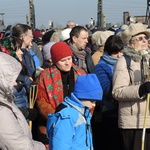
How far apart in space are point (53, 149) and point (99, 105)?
2.10m

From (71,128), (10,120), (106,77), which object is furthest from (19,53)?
(10,120)

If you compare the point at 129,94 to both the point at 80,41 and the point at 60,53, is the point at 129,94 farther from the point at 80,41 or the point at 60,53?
the point at 80,41

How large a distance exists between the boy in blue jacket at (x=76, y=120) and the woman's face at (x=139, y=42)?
1187 millimetres

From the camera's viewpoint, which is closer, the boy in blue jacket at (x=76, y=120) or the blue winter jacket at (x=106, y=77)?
the boy in blue jacket at (x=76, y=120)

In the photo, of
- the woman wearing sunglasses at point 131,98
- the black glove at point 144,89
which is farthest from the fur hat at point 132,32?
the black glove at point 144,89

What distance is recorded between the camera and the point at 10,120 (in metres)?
2.79

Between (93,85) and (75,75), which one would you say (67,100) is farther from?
(75,75)

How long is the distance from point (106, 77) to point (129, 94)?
37.5 inches

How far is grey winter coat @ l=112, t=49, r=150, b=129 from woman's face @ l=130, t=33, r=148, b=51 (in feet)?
0.64

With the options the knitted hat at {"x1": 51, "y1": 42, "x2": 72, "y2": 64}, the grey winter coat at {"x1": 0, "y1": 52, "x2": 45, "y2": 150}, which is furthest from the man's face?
the grey winter coat at {"x1": 0, "y1": 52, "x2": 45, "y2": 150}

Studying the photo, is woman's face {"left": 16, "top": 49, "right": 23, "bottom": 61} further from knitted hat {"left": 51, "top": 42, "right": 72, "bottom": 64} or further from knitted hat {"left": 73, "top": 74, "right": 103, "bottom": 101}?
knitted hat {"left": 73, "top": 74, "right": 103, "bottom": 101}

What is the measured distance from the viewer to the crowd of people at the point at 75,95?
116 inches

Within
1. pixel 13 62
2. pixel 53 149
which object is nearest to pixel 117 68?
pixel 53 149

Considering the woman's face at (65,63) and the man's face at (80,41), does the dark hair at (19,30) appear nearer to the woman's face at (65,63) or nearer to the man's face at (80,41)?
the man's face at (80,41)
